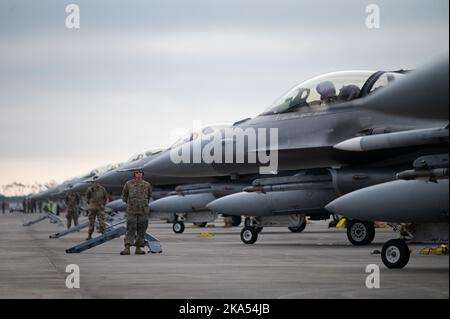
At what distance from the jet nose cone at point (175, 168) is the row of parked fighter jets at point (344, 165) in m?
0.03

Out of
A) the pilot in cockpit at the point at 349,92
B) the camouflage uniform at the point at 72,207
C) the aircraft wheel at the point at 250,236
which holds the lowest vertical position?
the aircraft wheel at the point at 250,236

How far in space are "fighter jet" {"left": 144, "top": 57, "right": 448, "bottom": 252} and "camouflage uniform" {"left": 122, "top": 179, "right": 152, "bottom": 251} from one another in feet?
8.88

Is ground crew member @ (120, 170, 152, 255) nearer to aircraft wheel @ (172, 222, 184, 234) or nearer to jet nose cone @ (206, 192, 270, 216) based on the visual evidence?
jet nose cone @ (206, 192, 270, 216)

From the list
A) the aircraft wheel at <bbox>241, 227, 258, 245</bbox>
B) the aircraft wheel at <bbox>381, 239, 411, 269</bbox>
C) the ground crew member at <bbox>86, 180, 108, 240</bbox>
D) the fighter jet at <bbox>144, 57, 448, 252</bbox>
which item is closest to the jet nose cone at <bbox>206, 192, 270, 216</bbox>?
the fighter jet at <bbox>144, 57, 448, 252</bbox>

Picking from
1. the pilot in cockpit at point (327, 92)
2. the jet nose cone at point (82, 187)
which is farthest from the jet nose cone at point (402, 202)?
the jet nose cone at point (82, 187)

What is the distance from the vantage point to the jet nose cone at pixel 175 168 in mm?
22281

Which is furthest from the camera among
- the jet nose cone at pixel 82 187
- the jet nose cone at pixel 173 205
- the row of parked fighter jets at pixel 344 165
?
the jet nose cone at pixel 82 187
